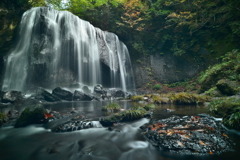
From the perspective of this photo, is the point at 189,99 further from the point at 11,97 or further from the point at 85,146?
the point at 11,97

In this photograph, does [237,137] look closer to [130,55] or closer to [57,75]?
[57,75]

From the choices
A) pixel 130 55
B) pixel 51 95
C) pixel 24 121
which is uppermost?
pixel 130 55

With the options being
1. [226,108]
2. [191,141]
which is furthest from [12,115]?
[226,108]

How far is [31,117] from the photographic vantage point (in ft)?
14.5

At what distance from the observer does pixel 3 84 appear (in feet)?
44.2

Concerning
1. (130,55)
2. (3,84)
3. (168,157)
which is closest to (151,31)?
(130,55)

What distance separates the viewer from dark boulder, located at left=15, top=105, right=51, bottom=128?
Result: 4246 millimetres

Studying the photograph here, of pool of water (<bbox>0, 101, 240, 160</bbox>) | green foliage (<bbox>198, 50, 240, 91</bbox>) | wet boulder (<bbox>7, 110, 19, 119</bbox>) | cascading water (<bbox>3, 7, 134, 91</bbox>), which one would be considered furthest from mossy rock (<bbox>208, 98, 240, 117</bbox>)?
cascading water (<bbox>3, 7, 134, 91</bbox>)

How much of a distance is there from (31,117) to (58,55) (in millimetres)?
12693

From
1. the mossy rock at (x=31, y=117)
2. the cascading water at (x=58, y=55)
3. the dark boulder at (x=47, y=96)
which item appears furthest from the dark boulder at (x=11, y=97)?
the mossy rock at (x=31, y=117)

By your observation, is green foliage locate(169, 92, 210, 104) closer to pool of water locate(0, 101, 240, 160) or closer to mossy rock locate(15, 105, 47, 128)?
pool of water locate(0, 101, 240, 160)

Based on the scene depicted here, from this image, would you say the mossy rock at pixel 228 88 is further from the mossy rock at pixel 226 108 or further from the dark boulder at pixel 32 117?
the dark boulder at pixel 32 117

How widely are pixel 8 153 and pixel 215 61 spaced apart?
20.1 m

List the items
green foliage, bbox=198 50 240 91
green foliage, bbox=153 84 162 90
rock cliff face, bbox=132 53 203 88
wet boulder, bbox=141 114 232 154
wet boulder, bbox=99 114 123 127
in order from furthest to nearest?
rock cliff face, bbox=132 53 203 88 → green foliage, bbox=153 84 162 90 → green foliage, bbox=198 50 240 91 → wet boulder, bbox=99 114 123 127 → wet boulder, bbox=141 114 232 154
